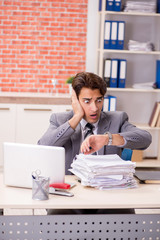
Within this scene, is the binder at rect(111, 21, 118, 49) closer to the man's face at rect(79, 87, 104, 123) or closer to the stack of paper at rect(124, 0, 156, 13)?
the stack of paper at rect(124, 0, 156, 13)

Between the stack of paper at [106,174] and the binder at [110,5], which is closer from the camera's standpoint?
the stack of paper at [106,174]

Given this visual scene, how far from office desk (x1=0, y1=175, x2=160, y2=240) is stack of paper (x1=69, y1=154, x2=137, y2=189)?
67 millimetres

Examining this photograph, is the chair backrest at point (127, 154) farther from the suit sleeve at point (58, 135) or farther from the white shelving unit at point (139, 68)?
the white shelving unit at point (139, 68)

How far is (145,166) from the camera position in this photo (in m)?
5.20

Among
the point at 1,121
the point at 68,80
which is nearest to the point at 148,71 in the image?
the point at 68,80

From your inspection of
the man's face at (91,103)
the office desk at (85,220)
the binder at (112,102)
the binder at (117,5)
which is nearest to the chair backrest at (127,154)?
the man's face at (91,103)

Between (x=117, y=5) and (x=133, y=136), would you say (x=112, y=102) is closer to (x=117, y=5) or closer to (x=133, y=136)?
(x=117, y=5)

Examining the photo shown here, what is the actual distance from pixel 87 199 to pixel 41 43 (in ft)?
12.5

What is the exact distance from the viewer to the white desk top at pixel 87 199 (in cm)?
205

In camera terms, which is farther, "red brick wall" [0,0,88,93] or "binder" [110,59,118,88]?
"red brick wall" [0,0,88,93]

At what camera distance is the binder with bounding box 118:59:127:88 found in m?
5.06

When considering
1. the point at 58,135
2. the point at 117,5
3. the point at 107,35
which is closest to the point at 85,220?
the point at 58,135

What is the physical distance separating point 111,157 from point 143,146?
448 millimetres

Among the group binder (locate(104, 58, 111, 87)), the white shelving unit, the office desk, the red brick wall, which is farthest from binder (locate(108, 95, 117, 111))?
the office desk
